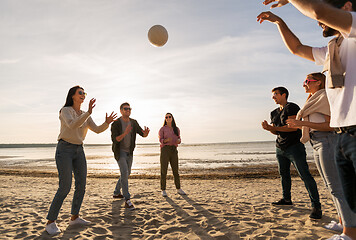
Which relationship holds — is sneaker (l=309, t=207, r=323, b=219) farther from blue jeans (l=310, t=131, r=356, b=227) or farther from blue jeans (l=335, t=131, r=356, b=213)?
blue jeans (l=335, t=131, r=356, b=213)

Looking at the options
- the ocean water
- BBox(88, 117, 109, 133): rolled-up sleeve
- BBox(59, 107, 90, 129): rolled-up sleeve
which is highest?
BBox(59, 107, 90, 129): rolled-up sleeve

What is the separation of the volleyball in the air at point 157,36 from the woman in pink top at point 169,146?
234 centimetres

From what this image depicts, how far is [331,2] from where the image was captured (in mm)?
1665

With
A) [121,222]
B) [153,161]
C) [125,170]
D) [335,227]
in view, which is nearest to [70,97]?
[125,170]

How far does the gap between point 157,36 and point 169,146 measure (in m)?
3.55

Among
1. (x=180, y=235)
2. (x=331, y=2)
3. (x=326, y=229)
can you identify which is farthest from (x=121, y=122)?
(x=331, y=2)

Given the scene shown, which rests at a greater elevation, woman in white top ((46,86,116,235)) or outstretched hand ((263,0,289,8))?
outstretched hand ((263,0,289,8))

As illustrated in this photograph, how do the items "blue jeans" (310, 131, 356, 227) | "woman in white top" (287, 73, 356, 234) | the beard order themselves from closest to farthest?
1. the beard
2. "blue jeans" (310, 131, 356, 227)
3. "woman in white top" (287, 73, 356, 234)

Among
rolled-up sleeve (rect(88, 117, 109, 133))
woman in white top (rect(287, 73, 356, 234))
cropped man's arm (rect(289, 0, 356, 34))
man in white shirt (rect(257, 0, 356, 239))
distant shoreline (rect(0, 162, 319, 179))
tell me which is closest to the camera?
cropped man's arm (rect(289, 0, 356, 34))

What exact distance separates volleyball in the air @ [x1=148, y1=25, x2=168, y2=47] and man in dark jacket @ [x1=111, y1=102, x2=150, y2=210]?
2340 millimetres

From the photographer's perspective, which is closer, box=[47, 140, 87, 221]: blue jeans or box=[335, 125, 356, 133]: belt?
box=[335, 125, 356, 133]: belt

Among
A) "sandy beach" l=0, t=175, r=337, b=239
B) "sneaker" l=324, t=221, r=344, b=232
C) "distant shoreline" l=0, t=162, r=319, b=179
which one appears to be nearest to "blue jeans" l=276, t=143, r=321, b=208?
"sandy beach" l=0, t=175, r=337, b=239

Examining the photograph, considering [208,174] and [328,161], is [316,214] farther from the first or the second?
[208,174]

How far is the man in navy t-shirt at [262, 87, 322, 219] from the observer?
4504mm
